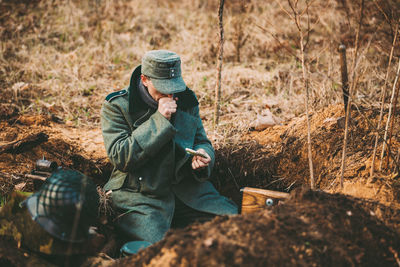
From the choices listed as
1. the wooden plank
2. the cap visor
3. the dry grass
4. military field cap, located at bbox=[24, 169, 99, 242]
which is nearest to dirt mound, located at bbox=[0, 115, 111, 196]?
the dry grass

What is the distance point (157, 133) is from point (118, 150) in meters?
0.30

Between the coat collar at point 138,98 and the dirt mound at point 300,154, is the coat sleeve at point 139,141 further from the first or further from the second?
the dirt mound at point 300,154

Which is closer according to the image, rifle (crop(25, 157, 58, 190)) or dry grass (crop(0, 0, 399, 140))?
rifle (crop(25, 157, 58, 190))

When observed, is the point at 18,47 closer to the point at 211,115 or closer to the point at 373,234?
the point at 211,115

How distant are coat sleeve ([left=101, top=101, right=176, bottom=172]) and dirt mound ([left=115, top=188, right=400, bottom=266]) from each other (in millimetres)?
829

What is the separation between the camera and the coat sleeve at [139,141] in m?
2.57

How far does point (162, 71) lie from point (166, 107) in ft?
0.85

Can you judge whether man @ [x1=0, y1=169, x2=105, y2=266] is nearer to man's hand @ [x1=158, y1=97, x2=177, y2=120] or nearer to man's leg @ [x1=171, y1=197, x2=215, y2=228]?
man's hand @ [x1=158, y1=97, x2=177, y2=120]

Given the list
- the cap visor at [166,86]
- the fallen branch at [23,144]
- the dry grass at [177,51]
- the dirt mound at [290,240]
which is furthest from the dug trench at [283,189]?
the cap visor at [166,86]

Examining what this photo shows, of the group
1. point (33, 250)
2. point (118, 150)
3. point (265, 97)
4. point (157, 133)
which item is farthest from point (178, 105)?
point (265, 97)

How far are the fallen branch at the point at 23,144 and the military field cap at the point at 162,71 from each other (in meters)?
1.35

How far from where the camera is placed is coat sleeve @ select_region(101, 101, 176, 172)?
2566mm

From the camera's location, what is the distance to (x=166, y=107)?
8.55 feet

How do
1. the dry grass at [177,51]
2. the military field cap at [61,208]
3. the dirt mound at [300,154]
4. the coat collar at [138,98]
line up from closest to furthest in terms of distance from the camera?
the military field cap at [61,208] < the coat collar at [138,98] < the dirt mound at [300,154] < the dry grass at [177,51]
